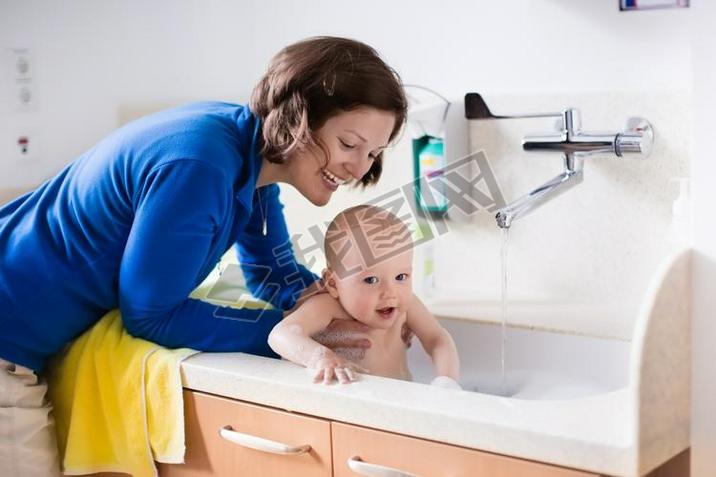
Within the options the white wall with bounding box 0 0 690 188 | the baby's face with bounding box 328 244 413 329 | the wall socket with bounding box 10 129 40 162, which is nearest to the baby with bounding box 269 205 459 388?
the baby's face with bounding box 328 244 413 329

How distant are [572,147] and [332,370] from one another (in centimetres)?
66

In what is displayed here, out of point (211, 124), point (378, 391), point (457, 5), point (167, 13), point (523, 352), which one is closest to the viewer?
point (378, 391)

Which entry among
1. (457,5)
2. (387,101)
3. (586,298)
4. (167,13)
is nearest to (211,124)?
(387,101)

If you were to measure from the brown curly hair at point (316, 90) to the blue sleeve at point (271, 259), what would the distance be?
0.32 metres

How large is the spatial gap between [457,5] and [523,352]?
736 mm

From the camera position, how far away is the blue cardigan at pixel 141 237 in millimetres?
1587

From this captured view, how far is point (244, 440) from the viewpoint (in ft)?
5.19

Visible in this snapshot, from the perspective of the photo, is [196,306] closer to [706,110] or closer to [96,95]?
[706,110]

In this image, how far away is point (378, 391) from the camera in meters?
1.46

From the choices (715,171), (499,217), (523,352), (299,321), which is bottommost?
(523,352)

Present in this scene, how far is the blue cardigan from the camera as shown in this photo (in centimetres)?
159

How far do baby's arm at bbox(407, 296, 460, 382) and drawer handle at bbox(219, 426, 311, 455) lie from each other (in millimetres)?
346

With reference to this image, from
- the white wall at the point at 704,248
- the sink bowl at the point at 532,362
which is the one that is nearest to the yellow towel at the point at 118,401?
the sink bowl at the point at 532,362

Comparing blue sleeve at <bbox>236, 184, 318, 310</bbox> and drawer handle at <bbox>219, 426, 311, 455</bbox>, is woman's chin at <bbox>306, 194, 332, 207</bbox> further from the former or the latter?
drawer handle at <bbox>219, 426, 311, 455</bbox>
